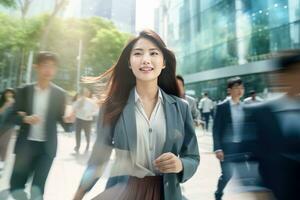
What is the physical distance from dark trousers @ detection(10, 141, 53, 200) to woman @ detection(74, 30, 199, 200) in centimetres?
165

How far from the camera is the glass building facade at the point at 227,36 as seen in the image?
15883 mm

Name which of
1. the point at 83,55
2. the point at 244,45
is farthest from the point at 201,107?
the point at 83,55

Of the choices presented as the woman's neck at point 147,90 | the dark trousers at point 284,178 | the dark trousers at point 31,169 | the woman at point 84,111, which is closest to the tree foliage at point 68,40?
the woman at point 84,111

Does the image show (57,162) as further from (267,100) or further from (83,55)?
(83,55)

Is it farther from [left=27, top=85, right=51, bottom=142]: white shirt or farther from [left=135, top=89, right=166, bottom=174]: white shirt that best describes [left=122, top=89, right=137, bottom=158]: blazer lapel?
[left=27, top=85, right=51, bottom=142]: white shirt

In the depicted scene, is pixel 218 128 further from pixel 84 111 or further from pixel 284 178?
pixel 84 111

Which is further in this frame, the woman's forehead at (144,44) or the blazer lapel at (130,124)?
the woman's forehead at (144,44)

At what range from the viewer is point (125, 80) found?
5.05 ft

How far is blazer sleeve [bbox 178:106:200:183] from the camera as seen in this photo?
133cm

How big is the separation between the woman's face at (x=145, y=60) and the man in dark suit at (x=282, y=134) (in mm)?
527

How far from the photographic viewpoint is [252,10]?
17875 mm

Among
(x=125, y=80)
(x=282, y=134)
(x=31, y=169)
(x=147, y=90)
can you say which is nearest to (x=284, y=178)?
(x=282, y=134)

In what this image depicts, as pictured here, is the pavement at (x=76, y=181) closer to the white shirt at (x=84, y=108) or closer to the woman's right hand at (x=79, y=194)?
the white shirt at (x=84, y=108)

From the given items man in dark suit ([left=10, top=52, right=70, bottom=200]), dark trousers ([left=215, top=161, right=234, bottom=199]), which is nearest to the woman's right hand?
man in dark suit ([left=10, top=52, right=70, bottom=200])
